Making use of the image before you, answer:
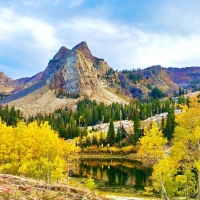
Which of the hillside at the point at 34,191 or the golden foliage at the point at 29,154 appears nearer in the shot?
the hillside at the point at 34,191

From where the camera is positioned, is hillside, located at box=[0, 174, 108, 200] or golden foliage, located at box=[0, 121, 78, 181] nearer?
hillside, located at box=[0, 174, 108, 200]

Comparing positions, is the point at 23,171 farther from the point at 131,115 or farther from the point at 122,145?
the point at 131,115

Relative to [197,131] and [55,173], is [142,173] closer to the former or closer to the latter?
[55,173]

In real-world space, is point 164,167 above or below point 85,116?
below

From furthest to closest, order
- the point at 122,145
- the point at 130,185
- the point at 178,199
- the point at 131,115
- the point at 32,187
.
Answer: the point at 131,115
the point at 122,145
the point at 130,185
the point at 178,199
the point at 32,187

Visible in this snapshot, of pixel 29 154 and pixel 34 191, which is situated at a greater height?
pixel 34 191

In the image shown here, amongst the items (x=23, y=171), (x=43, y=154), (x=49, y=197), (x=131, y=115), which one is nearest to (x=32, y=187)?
(x=49, y=197)

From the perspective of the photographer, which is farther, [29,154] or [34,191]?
[29,154]

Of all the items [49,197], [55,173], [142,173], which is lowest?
[142,173]

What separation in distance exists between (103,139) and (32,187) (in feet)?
391

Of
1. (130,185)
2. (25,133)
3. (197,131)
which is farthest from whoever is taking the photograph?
(130,185)

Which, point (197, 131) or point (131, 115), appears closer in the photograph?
point (197, 131)

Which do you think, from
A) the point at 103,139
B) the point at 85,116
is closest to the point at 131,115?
the point at 85,116

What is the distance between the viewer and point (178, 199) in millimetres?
38750
